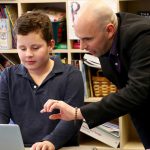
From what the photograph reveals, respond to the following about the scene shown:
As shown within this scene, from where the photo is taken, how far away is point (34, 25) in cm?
161

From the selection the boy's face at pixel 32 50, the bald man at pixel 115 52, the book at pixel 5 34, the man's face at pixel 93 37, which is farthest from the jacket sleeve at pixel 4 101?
the book at pixel 5 34

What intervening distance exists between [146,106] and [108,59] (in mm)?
218

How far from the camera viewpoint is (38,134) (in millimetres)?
1604

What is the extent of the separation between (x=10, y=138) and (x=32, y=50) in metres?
0.55

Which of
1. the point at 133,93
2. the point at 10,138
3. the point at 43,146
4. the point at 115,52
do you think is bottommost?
the point at 43,146

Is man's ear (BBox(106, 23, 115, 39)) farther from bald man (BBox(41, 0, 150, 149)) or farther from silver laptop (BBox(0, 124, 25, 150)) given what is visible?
silver laptop (BBox(0, 124, 25, 150))

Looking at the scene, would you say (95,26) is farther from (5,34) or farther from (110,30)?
(5,34)

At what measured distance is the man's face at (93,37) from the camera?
1.19m

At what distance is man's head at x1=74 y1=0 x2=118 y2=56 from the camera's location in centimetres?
119

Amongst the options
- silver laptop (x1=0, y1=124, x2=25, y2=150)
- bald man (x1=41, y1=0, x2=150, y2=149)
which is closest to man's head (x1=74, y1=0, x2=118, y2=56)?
bald man (x1=41, y1=0, x2=150, y2=149)

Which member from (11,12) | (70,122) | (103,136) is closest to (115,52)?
(70,122)

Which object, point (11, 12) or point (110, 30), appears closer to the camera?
point (110, 30)

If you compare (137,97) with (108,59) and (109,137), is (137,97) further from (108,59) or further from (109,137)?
(109,137)

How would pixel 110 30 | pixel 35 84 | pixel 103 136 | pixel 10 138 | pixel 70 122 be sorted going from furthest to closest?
pixel 103 136 → pixel 35 84 → pixel 70 122 → pixel 110 30 → pixel 10 138
